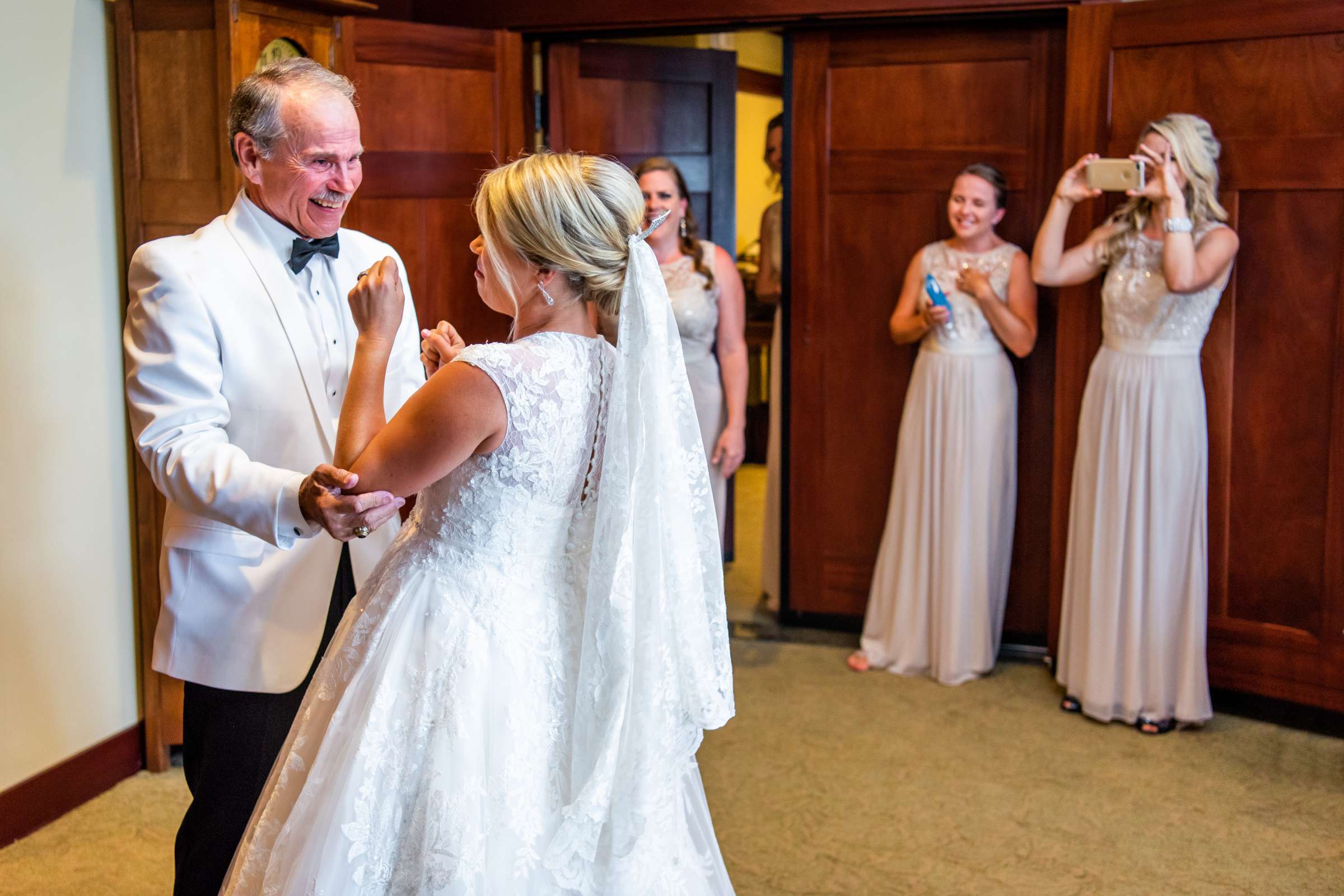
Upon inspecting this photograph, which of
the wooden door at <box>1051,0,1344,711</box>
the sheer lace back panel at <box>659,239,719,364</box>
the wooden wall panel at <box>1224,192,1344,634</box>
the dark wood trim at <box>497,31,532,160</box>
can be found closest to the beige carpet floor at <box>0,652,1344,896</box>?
the wooden door at <box>1051,0,1344,711</box>

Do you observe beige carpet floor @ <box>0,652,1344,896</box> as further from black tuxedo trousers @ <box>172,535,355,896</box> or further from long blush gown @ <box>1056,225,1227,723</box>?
black tuxedo trousers @ <box>172,535,355,896</box>

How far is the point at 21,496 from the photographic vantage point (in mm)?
3236

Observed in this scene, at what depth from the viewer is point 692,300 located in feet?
14.8

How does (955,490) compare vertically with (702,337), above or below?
below

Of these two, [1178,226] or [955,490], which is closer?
[1178,226]

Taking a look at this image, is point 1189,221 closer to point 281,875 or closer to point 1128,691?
point 1128,691

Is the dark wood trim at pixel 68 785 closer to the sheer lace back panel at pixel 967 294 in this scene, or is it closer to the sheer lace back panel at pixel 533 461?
the sheer lace back panel at pixel 533 461

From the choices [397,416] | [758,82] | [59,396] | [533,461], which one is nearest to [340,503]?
[397,416]

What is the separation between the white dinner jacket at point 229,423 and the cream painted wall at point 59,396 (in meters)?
1.10

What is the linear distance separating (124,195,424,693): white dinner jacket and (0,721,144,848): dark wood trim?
1.27m

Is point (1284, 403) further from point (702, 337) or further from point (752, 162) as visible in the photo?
point (752, 162)

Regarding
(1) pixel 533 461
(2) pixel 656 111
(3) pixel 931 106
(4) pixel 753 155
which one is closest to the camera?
(1) pixel 533 461

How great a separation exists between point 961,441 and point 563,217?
2.61 metres

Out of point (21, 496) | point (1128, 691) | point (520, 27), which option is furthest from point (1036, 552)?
point (21, 496)
